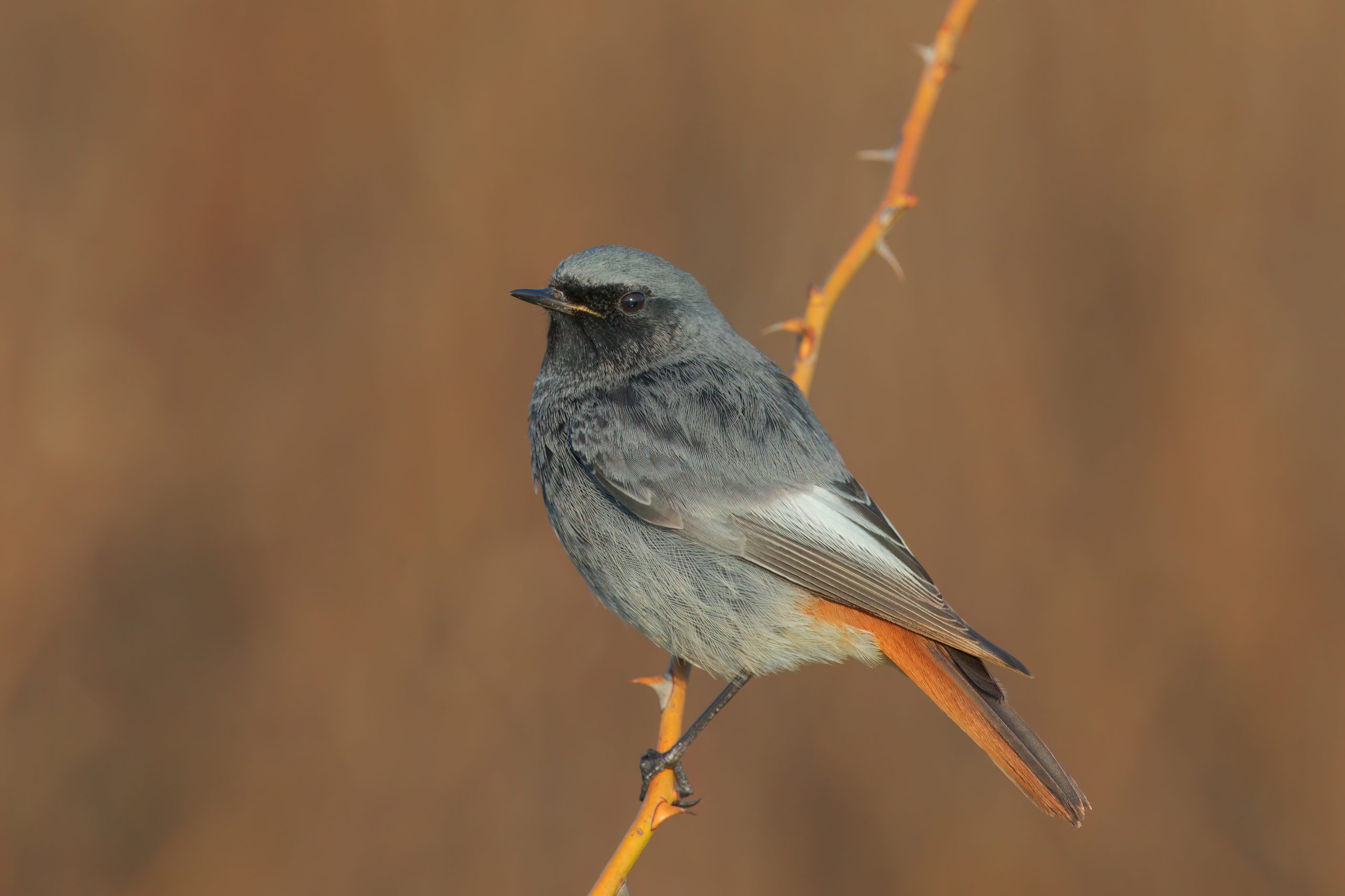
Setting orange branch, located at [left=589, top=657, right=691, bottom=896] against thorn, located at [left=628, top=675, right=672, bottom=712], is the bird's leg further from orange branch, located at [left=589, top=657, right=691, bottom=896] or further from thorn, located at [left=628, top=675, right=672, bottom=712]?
thorn, located at [left=628, top=675, right=672, bottom=712]

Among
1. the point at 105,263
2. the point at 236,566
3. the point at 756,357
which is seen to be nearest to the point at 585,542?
the point at 756,357

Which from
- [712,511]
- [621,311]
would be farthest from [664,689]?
[621,311]

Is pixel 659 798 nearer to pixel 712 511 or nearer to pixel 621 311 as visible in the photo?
pixel 712 511

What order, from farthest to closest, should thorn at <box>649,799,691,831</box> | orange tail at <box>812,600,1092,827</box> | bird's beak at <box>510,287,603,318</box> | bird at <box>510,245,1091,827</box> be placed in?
1. bird's beak at <box>510,287,603,318</box>
2. bird at <box>510,245,1091,827</box>
3. orange tail at <box>812,600,1092,827</box>
4. thorn at <box>649,799,691,831</box>

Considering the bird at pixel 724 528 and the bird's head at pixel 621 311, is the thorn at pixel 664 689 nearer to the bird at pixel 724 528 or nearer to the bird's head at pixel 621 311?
the bird at pixel 724 528

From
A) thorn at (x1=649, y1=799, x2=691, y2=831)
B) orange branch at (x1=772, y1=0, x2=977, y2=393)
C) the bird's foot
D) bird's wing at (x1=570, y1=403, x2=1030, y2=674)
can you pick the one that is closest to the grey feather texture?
bird's wing at (x1=570, y1=403, x2=1030, y2=674)

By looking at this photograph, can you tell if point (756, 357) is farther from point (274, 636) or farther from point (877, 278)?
point (274, 636)
